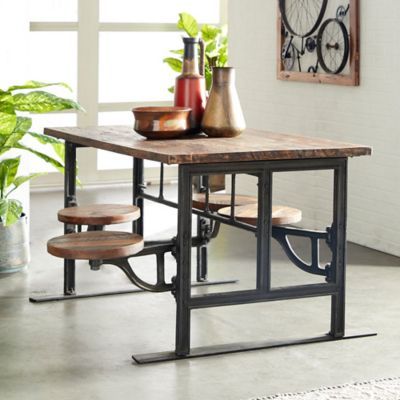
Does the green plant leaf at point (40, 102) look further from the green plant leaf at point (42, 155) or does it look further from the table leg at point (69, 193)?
the table leg at point (69, 193)

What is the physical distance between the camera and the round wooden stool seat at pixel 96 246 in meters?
4.16

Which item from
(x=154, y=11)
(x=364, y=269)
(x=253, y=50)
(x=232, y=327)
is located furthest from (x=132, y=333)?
(x=154, y=11)

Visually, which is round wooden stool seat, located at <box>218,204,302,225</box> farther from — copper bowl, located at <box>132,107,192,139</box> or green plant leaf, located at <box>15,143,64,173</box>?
green plant leaf, located at <box>15,143,64,173</box>

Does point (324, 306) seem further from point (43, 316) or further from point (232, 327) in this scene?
point (43, 316)

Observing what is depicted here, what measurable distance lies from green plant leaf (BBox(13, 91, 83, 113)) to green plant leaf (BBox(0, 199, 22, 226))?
0.49 m

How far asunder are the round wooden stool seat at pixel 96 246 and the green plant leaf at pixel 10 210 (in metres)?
0.87

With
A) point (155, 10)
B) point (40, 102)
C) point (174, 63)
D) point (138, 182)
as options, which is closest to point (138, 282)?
point (138, 182)

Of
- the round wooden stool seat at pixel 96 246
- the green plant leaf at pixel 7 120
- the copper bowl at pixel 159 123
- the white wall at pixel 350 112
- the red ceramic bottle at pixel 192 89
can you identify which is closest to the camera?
the round wooden stool seat at pixel 96 246

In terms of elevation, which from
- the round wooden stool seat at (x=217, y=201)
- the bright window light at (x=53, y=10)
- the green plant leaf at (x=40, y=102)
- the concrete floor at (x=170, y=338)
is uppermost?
the bright window light at (x=53, y=10)

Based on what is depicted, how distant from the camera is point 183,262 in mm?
4086

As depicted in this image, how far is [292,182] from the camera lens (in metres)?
7.02

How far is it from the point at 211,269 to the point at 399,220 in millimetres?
1189

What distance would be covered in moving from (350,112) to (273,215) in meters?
1.90

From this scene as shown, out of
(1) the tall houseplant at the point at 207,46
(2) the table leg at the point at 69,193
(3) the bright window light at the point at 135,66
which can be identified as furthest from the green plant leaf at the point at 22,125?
(3) the bright window light at the point at 135,66
